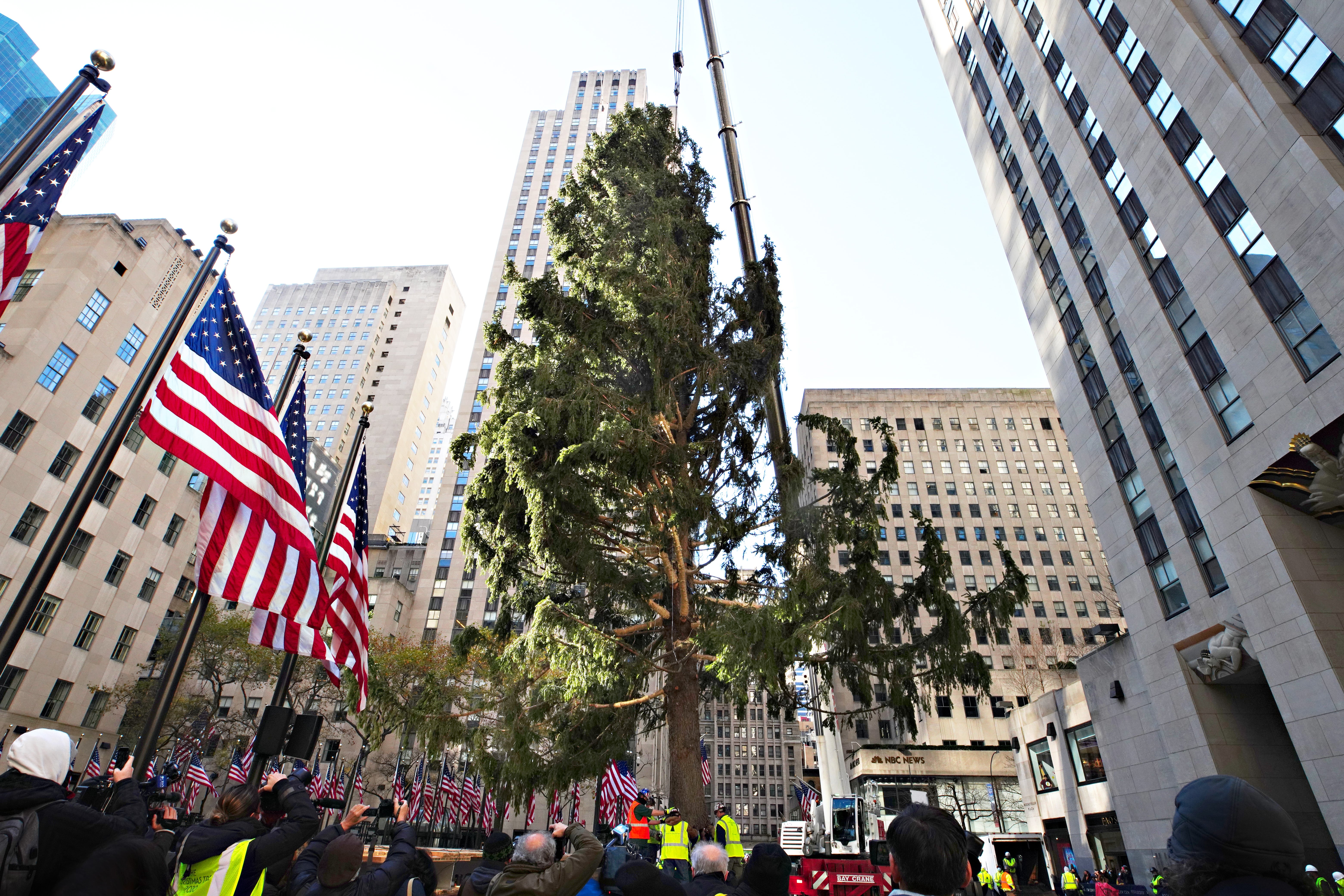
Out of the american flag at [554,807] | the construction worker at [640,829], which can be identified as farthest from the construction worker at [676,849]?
the american flag at [554,807]

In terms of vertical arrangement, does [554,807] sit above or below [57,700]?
below

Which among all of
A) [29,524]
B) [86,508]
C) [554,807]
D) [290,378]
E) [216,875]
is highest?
[29,524]

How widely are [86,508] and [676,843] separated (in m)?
9.15

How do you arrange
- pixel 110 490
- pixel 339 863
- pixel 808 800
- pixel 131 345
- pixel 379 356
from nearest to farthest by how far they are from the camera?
pixel 339 863, pixel 110 490, pixel 131 345, pixel 808 800, pixel 379 356

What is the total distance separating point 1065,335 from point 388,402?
3558 inches

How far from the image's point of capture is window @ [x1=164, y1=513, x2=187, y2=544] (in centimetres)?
4312

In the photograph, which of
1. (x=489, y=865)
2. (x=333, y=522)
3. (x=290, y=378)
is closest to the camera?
(x=489, y=865)

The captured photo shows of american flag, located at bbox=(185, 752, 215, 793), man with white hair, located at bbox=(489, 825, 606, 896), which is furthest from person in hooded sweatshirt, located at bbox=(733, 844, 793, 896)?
american flag, located at bbox=(185, 752, 215, 793)

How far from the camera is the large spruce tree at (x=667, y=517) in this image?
14.3 m

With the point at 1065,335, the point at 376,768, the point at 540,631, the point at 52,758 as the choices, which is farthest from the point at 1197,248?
the point at 376,768

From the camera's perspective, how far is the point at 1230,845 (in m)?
2.41

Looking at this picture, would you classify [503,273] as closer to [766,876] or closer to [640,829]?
[640,829]

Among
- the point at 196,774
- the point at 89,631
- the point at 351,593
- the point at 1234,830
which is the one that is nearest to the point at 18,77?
the point at 89,631

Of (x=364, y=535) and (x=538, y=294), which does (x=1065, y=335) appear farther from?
(x=364, y=535)
